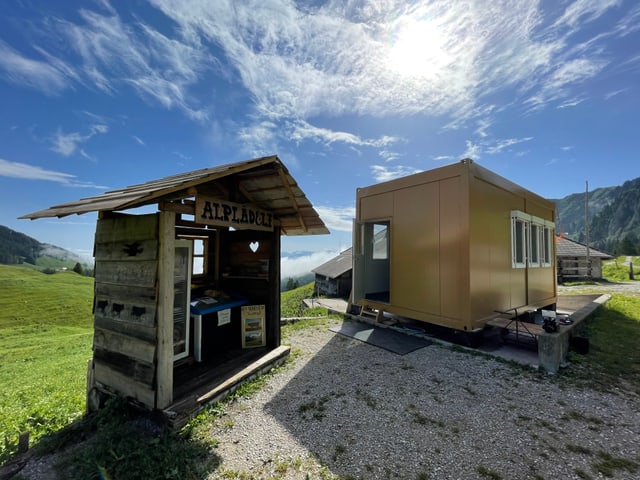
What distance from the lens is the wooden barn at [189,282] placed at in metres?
3.34

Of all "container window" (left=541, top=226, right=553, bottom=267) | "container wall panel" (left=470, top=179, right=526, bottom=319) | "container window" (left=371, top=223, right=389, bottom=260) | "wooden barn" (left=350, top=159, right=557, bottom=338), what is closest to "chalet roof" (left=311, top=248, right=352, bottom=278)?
"container window" (left=371, top=223, right=389, bottom=260)

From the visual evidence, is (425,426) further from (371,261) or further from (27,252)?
(27,252)

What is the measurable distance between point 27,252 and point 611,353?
178169mm

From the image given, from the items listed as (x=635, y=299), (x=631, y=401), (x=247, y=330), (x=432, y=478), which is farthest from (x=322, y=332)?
(x=635, y=299)

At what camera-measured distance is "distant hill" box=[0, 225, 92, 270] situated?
357 ft

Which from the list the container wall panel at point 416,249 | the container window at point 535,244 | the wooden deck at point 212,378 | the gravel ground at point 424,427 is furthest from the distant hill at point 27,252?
the container window at point 535,244

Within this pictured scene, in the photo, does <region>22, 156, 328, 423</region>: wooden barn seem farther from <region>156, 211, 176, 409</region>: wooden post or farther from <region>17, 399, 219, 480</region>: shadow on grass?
<region>17, 399, 219, 480</region>: shadow on grass

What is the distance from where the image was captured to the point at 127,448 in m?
2.85

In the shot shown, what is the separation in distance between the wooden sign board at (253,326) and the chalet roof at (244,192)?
176cm

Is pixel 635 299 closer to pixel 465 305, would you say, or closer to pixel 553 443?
pixel 465 305

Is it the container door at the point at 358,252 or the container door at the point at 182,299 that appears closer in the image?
the container door at the point at 182,299

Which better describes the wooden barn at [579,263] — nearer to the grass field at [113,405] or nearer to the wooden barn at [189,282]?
the grass field at [113,405]

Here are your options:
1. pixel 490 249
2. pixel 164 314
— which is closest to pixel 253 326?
pixel 164 314

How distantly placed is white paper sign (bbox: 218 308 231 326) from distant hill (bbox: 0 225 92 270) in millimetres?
130070
